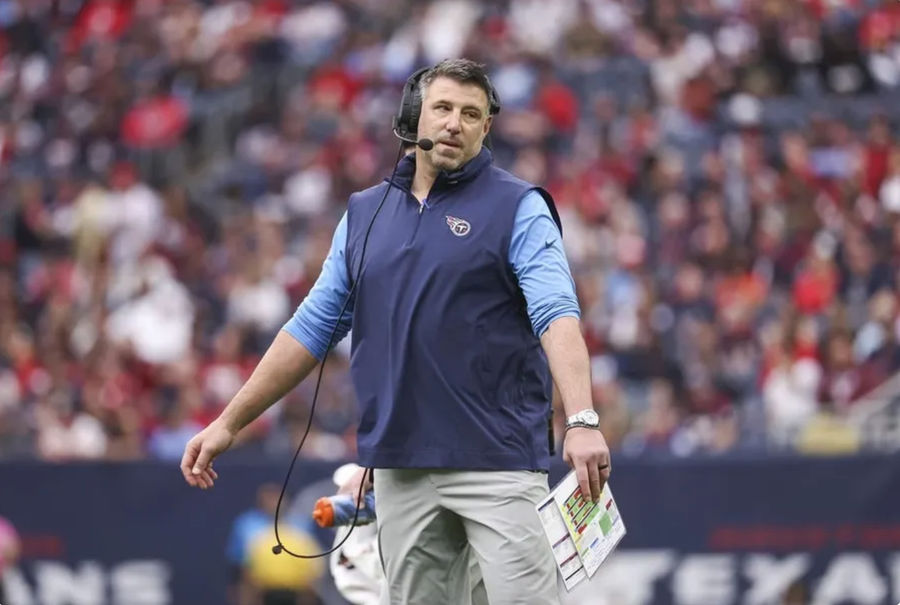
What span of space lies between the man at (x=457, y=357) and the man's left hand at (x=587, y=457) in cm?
22

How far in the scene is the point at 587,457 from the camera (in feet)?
16.6

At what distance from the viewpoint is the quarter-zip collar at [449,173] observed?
5594 millimetres

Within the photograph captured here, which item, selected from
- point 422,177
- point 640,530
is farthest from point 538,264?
point 640,530

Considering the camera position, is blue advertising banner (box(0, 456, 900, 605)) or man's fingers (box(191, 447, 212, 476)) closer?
man's fingers (box(191, 447, 212, 476))

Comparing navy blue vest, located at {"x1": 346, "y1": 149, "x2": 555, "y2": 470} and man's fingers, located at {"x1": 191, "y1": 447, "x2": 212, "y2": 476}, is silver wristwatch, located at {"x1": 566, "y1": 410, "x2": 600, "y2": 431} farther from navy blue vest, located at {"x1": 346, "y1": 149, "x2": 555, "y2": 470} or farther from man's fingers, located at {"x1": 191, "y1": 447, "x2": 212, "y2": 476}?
man's fingers, located at {"x1": 191, "y1": 447, "x2": 212, "y2": 476}

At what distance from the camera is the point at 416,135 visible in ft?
18.8

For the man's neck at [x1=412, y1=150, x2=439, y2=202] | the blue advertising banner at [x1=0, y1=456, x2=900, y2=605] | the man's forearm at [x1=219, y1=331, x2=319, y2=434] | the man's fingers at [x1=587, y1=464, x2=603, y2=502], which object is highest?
the man's neck at [x1=412, y1=150, x2=439, y2=202]

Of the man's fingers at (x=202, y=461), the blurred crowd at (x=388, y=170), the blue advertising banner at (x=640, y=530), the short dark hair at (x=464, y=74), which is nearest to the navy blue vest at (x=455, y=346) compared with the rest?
the short dark hair at (x=464, y=74)

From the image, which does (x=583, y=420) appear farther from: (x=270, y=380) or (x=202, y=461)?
(x=202, y=461)

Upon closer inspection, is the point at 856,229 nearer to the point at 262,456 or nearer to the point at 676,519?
the point at 676,519

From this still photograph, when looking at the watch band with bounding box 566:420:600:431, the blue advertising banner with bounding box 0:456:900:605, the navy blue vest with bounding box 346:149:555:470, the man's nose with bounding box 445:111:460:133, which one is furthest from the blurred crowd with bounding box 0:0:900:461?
the watch band with bounding box 566:420:600:431

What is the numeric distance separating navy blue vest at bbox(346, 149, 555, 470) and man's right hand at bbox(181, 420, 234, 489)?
0.45 meters

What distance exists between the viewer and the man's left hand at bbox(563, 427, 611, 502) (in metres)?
5.06

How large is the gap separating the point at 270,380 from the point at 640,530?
237 inches
